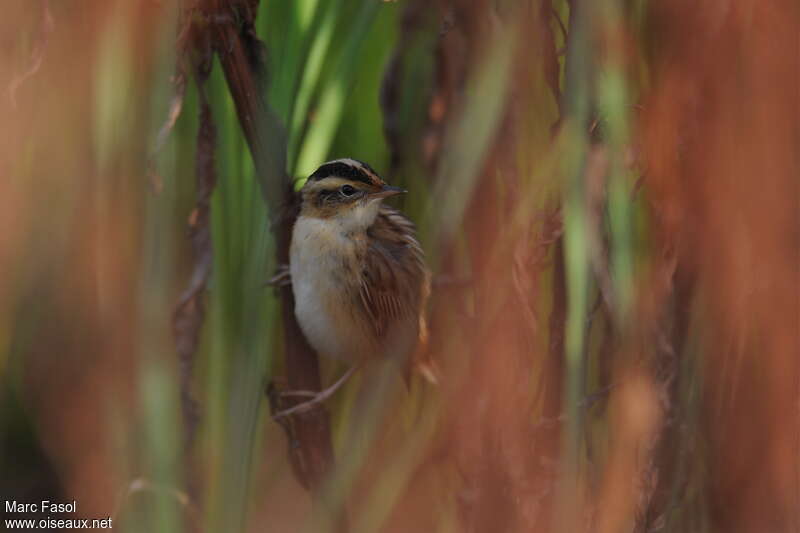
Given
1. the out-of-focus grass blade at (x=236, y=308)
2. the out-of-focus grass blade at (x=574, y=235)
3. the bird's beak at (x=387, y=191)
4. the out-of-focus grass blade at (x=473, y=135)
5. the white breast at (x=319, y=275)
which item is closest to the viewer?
the out-of-focus grass blade at (x=574, y=235)

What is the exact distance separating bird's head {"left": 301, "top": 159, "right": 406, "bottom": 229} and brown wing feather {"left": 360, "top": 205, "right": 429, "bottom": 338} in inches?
2.0

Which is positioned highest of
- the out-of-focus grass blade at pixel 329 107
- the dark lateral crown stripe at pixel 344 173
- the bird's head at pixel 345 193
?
the out-of-focus grass blade at pixel 329 107

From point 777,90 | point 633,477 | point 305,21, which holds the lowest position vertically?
point 633,477

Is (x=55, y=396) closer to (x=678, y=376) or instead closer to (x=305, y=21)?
(x=305, y=21)

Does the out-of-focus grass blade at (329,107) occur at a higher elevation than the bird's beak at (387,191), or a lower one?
higher

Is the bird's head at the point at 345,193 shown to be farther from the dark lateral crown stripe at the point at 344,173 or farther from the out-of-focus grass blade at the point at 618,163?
the out-of-focus grass blade at the point at 618,163

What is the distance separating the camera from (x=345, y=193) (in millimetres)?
2168

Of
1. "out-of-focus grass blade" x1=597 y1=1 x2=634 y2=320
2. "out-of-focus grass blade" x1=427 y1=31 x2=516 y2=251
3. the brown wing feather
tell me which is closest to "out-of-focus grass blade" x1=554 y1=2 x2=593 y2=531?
"out-of-focus grass blade" x1=597 y1=1 x2=634 y2=320

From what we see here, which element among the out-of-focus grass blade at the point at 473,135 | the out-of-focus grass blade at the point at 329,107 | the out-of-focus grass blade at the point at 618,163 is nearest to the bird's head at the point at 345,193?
the out-of-focus grass blade at the point at 329,107

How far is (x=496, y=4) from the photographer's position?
1407 mm

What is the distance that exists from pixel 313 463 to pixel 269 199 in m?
0.51

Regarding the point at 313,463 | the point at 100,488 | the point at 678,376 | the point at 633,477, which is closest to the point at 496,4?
the point at 678,376

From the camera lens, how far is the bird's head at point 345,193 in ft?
6.51

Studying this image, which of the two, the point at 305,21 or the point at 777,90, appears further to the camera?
the point at 305,21
